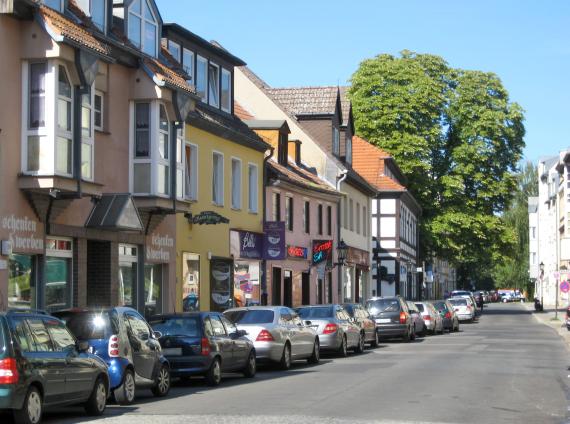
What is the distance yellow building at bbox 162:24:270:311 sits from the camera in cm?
3194

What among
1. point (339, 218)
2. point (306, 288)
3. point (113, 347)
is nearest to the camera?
point (113, 347)

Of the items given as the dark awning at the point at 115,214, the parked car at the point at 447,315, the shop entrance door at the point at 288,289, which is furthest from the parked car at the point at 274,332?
the parked car at the point at 447,315

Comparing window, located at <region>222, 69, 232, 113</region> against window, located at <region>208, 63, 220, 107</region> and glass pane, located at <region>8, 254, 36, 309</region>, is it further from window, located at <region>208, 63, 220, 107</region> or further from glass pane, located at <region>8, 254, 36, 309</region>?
glass pane, located at <region>8, 254, 36, 309</region>

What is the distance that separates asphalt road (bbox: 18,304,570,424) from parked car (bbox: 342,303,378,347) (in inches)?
153

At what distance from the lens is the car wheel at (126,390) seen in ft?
54.7

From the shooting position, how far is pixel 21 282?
23047 mm

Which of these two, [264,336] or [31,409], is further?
[264,336]

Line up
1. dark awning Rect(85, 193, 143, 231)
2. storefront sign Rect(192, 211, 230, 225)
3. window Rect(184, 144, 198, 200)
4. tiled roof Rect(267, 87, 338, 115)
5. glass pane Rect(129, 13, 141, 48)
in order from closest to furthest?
dark awning Rect(85, 193, 143, 231) < glass pane Rect(129, 13, 141, 48) < storefront sign Rect(192, 211, 230, 225) < window Rect(184, 144, 198, 200) < tiled roof Rect(267, 87, 338, 115)

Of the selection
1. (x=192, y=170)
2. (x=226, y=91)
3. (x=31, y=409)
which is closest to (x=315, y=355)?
(x=192, y=170)

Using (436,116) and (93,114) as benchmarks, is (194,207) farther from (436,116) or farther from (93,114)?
(436,116)

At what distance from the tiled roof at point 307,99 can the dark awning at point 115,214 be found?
2514cm

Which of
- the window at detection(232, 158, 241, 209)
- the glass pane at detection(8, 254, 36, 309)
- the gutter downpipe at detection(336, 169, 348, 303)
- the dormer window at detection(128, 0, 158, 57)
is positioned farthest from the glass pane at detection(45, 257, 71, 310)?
the gutter downpipe at detection(336, 169, 348, 303)

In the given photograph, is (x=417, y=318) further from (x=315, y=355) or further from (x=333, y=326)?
(x=315, y=355)

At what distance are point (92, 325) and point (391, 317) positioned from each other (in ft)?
74.3
